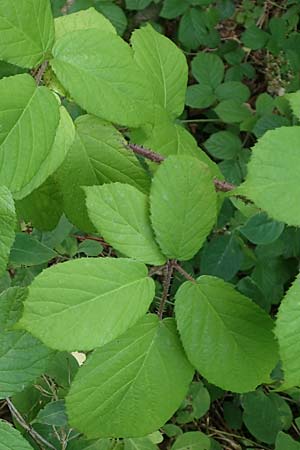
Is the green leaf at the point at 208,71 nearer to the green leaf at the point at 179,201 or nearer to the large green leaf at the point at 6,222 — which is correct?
the green leaf at the point at 179,201

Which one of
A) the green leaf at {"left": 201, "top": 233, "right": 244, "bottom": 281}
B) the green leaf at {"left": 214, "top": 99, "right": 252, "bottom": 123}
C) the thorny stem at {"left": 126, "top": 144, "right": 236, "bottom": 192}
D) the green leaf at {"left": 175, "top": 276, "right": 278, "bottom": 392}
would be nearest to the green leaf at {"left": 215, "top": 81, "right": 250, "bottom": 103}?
the green leaf at {"left": 214, "top": 99, "right": 252, "bottom": 123}

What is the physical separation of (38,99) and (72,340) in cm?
34

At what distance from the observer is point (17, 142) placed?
84 cm

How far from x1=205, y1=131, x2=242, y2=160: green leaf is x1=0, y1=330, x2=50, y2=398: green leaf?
1.64 m

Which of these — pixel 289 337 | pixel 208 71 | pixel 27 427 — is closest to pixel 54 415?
pixel 27 427

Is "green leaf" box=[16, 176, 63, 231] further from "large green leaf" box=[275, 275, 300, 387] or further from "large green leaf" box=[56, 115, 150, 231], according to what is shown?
"large green leaf" box=[275, 275, 300, 387]

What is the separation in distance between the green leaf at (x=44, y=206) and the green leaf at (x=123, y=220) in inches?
9.3

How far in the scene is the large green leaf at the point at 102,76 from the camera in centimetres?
92

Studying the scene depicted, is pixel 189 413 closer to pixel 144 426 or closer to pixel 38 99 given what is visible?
pixel 144 426

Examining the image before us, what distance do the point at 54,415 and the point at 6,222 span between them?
64cm

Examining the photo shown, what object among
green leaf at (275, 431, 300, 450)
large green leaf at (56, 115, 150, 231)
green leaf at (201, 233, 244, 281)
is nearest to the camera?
large green leaf at (56, 115, 150, 231)

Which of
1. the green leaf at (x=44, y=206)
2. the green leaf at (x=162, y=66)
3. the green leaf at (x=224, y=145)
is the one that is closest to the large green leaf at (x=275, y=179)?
the green leaf at (x=162, y=66)

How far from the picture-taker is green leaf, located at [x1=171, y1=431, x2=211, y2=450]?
5.83 feet

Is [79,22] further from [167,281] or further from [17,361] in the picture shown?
[17,361]
